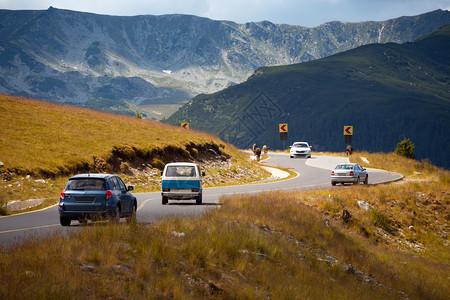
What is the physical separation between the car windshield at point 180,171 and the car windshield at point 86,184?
25.2 ft

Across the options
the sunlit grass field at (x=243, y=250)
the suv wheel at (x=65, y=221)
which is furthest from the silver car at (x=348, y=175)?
the suv wheel at (x=65, y=221)

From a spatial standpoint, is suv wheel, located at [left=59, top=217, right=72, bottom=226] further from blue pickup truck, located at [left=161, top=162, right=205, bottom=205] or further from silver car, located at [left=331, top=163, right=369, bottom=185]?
silver car, located at [left=331, top=163, right=369, bottom=185]

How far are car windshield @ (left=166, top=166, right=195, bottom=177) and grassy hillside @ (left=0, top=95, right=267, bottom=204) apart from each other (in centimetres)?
729

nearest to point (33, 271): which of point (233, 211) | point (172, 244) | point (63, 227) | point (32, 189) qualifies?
point (172, 244)

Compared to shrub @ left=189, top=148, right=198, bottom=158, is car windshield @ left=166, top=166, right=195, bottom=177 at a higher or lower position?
higher

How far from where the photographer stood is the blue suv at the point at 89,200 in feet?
48.3

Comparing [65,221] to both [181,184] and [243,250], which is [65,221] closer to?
[243,250]

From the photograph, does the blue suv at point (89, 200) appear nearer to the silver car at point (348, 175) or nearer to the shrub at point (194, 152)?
the silver car at point (348, 175)

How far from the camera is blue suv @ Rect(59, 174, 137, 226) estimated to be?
14734mm

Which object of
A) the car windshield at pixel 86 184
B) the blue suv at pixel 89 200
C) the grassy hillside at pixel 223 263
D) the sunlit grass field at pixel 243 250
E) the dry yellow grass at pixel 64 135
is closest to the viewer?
the grassy hillside at pixel 223 263

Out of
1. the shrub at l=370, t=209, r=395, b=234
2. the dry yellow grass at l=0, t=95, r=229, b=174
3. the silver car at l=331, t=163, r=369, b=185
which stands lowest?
→ the shrub at l=370, t=209, r=395, b=234

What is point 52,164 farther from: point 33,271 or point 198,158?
point 33,271

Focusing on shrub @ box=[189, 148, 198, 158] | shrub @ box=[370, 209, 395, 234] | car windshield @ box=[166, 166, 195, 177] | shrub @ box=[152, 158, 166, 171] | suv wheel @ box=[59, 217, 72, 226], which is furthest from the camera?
shrub @ box=[189, 148, 198, 158]

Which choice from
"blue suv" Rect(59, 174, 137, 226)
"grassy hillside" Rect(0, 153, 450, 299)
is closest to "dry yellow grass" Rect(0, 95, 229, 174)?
"blue suv" Rect(59, 174, 137, 226)
